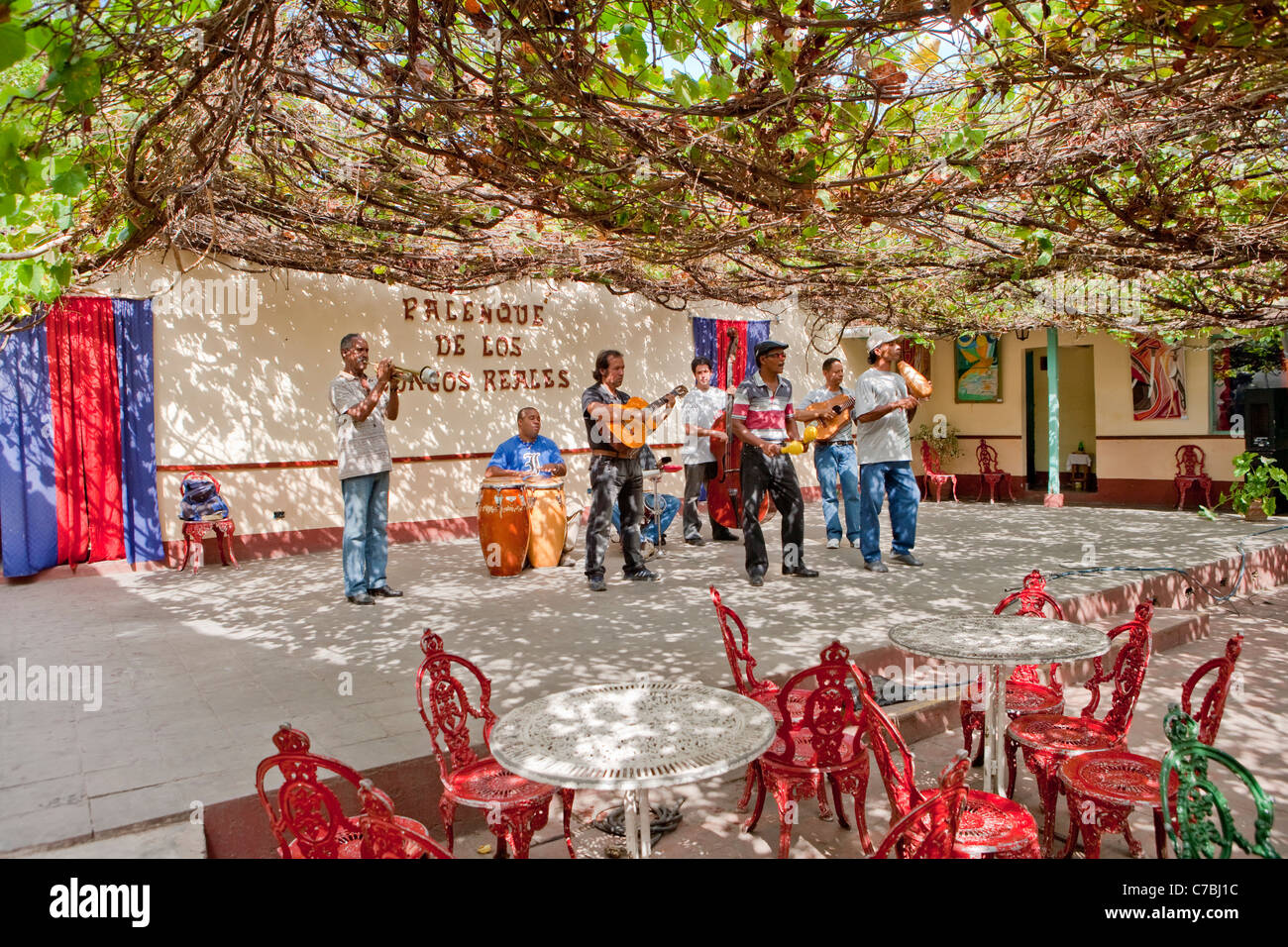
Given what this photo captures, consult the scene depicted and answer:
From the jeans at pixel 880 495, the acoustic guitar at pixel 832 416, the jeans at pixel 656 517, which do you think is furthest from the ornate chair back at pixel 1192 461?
the jeans at pixel 656 517

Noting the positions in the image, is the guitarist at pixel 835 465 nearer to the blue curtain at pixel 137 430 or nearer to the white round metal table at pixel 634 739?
the white round metal table at pixel 634 739

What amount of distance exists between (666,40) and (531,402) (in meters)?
7.59

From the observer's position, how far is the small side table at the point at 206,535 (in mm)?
7797

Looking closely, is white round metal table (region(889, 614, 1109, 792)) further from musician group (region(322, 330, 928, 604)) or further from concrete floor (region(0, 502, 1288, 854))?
musician group (region(322, 330, 928, 604))

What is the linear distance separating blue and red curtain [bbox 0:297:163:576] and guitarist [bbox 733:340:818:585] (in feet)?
18.5

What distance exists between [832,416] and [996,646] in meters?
4.84

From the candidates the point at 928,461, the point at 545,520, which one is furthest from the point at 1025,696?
the point at 928,461

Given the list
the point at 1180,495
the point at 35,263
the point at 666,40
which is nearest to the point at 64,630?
the point at 35,263

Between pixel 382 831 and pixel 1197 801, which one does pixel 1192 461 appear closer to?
pixel 1197 801

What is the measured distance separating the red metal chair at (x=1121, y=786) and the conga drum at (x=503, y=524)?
508 centimetres

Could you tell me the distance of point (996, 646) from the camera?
3102 millimetres

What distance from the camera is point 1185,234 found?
5652 mm

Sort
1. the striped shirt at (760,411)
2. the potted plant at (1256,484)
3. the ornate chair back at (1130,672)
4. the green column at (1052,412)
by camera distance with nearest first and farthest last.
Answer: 1. the ornate chair back at (1130,672)
2. the striped shirt at (760,411)
3. the potted plant at (1256,484)
4. the green column at (1052,412)
